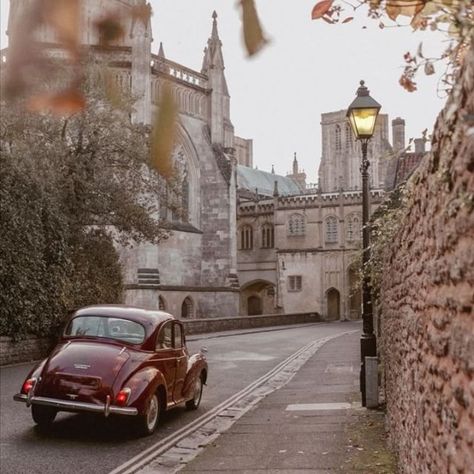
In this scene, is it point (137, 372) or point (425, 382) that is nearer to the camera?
point (425, 382)

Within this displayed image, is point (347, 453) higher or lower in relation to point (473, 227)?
lower

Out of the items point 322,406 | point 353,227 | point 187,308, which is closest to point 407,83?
point 322,406

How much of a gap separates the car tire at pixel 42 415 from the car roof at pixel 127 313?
5.09ft

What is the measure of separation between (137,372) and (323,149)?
8092 centimetres

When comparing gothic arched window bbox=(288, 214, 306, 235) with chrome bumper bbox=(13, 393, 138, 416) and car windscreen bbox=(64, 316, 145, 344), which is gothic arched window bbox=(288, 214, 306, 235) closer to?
car windscreen bbox=(64, 316, 145, 344)

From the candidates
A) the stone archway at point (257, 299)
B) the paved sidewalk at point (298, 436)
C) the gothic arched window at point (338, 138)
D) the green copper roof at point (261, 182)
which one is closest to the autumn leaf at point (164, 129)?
the paved sidewalk at point (298, 436)

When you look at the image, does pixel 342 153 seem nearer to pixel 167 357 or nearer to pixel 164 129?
pixel 167 357

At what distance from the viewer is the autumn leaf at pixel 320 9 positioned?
5.33 ft

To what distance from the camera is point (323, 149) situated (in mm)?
87688

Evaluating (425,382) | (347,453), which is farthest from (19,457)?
(425,382)

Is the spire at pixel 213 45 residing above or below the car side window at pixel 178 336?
above

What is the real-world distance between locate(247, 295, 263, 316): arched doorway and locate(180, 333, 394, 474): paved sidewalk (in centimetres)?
4852

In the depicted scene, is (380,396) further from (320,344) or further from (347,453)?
(320,344)

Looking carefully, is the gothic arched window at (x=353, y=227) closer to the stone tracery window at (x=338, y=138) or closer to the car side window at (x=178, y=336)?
the stone tracery window at (x=338, y=138)
